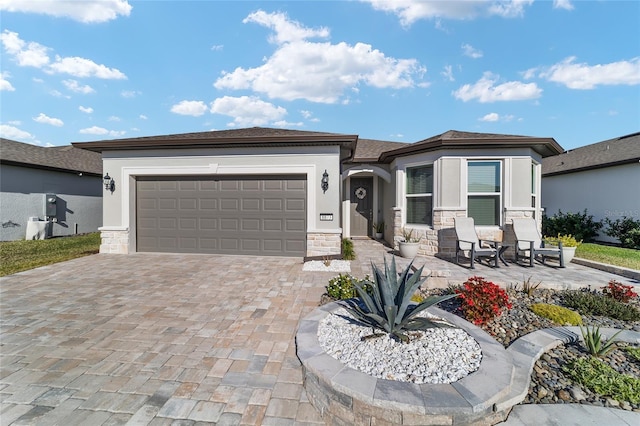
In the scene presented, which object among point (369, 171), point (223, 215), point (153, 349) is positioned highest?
point (369, 171)

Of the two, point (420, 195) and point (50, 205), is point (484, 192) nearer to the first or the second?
point (420, 195)

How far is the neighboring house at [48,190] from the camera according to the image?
9570mm

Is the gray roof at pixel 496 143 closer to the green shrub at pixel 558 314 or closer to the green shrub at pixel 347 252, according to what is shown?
the green shrub at pixel 347 252

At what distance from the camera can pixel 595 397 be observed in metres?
2.07

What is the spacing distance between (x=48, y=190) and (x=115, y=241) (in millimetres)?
6347

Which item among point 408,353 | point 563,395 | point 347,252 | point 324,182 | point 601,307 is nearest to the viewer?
point 563,395

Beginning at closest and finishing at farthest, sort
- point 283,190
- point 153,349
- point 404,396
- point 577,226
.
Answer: point 404,396 < point 153,349 < point 283,190 < point 577,226

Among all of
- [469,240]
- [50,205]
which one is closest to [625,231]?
[469,240]

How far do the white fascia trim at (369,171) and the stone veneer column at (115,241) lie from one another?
24.3 feet

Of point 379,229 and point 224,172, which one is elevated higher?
point 224,172

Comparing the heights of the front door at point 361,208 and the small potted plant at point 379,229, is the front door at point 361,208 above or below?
above

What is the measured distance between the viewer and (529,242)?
6.14m

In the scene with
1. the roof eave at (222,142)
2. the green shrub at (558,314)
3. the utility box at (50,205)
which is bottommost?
the green shrub at (558,314)

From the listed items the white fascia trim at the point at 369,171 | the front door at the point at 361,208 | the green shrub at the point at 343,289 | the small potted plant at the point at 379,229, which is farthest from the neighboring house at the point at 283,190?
the green shrub at the point at 343,289
